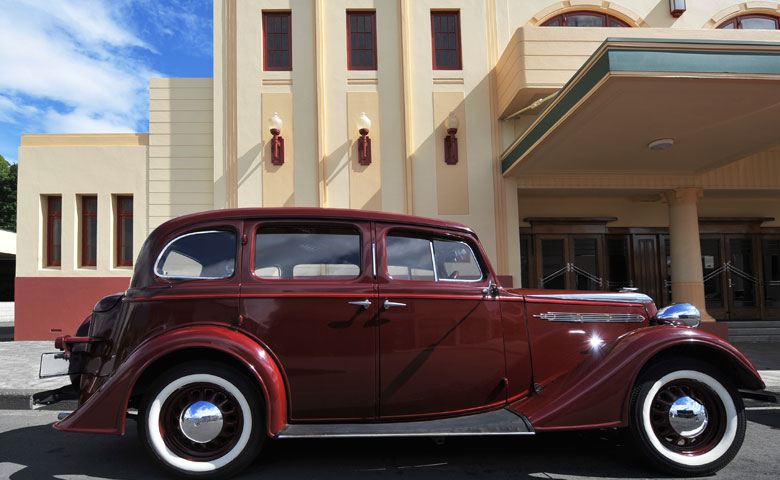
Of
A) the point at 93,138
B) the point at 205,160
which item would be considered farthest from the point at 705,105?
the point at 93,138

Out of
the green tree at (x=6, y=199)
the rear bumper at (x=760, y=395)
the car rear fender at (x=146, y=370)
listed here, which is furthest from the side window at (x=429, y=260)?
the green tree at (x=6, y=199)

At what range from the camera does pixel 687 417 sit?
302 cm

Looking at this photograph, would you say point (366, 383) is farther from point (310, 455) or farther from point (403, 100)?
point (403, 100)

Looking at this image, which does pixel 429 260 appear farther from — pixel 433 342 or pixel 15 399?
pixel 15 399

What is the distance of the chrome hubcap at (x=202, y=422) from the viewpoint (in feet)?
9.61

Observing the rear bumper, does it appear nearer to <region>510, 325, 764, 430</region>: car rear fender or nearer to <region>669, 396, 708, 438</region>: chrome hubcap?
<region>510, 325, 764, 430</region>: car rear fender

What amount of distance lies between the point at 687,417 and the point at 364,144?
24.0 ft

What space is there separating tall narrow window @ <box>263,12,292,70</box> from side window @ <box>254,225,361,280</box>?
7.38 metres

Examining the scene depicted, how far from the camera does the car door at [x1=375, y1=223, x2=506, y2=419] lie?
308cm

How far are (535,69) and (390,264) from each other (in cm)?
663

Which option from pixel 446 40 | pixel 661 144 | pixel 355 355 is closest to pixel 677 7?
pixel 661 144

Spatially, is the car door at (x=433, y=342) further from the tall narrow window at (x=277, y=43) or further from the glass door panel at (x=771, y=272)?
the glass door panel at (x=771, y=272)

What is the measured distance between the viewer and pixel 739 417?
3029 millimetres

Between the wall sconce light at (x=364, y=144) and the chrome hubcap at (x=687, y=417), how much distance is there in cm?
717
